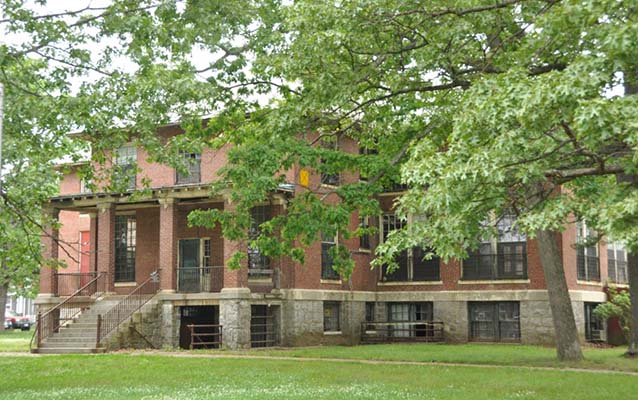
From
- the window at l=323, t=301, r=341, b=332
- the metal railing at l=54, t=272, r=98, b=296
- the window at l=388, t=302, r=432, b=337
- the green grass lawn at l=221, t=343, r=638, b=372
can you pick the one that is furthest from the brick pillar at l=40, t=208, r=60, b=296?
the window at l=388, t=302, r=432, b=337

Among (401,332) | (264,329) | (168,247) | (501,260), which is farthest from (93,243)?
(501,260)

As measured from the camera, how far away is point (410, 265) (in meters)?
37.2

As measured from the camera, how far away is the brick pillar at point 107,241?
33562 millimetres

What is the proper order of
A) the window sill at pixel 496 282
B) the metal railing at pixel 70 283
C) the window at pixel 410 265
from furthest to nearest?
1. the metal railing at pixel 70 283
2. the window at pixel 410 265
3. the window sill at pixel 496 282

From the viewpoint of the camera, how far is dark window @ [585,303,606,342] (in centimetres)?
3597

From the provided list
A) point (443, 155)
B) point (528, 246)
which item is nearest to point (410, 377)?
point (443, 155)

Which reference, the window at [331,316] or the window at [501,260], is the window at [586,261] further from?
the window at [331,316]

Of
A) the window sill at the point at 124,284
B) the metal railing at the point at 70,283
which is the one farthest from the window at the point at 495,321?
the metal railing at the point at 70,283

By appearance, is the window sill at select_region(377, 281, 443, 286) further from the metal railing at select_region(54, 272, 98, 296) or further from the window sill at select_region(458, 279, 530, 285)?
the metal railing at select_region(54, 272, 98, 296)

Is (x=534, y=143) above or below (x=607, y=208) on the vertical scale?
above

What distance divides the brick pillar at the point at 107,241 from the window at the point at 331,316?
27.0 ft

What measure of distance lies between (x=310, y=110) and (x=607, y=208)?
10.5 metres

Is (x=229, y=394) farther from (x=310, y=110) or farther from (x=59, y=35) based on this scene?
(x=59, y=35)

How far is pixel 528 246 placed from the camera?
113 feet
